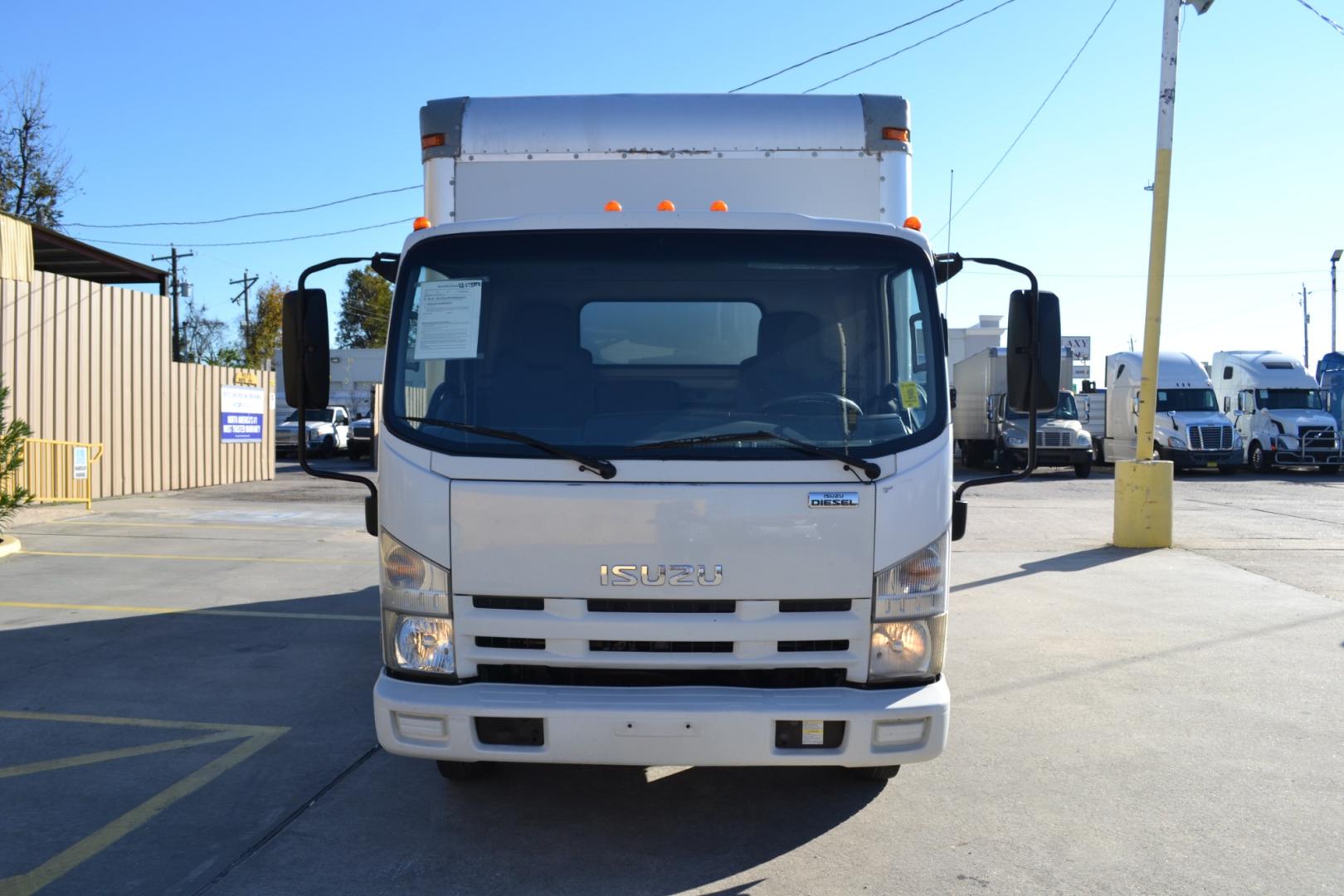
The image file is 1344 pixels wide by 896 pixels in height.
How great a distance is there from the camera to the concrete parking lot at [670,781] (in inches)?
162

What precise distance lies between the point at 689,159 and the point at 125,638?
18.1 feet

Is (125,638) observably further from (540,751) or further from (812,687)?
(812,687)

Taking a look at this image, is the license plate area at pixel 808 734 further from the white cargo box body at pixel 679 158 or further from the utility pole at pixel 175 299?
→ the utility pole at pixel 175 299

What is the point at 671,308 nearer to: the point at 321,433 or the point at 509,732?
the point at 509,732

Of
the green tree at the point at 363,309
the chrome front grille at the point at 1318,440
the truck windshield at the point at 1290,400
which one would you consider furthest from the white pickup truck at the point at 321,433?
the green tree at the point at 363,309

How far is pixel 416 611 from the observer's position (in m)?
4.07

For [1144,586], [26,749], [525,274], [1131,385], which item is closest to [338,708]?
[26,749]

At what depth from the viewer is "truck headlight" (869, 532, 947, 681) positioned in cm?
404

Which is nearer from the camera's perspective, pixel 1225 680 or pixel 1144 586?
pixel 1225 680

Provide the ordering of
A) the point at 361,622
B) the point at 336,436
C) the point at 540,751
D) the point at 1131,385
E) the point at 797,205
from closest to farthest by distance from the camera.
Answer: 1. the point at 540,751
2. the point at 797,205
3. the point at 361,622
4. the point at 1131,385
5. the point at 336,436

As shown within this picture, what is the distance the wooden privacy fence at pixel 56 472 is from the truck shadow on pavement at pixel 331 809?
11271 millimetres

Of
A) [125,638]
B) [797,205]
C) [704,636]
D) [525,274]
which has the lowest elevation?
[125,638]

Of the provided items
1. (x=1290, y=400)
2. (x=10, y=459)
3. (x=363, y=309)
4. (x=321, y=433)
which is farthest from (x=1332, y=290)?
(x=363, y=309)

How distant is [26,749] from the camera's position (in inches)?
214
